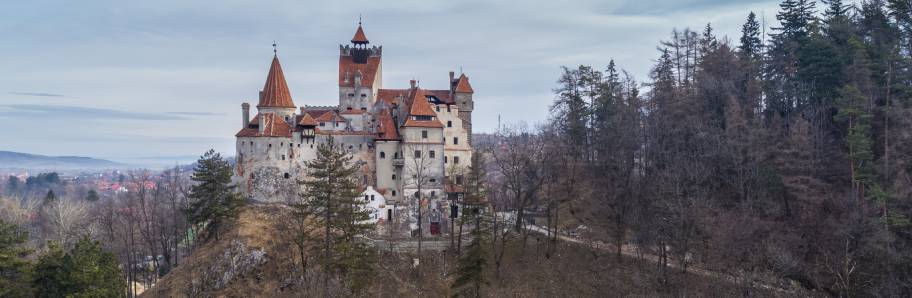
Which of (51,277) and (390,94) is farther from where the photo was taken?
(390,94)

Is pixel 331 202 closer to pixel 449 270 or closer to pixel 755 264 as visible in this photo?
pixel 449 270

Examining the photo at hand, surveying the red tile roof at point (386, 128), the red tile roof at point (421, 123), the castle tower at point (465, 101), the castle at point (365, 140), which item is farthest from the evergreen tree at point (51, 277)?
the castle tower at point (465, 101)

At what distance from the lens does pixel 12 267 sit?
117 ft

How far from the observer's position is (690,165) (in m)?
51.3

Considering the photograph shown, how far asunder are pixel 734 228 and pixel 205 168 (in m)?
43.3

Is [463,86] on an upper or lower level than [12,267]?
upper

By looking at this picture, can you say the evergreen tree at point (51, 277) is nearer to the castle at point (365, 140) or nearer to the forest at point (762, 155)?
the castle at point (365, 140)

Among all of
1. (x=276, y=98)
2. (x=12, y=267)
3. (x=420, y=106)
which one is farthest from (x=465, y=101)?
(x=12, y=267)

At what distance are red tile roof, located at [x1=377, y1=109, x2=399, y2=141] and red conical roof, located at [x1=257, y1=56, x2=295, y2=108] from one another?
847 centimetres

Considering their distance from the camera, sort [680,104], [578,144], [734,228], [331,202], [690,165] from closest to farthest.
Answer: [331,202], [734,228], [690,165], [680,104], [578,144]

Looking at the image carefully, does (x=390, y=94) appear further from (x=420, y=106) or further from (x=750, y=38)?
(x=750, y=38)

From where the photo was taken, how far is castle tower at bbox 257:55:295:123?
57156 millimetres

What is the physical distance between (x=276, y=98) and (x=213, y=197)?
36.3ft

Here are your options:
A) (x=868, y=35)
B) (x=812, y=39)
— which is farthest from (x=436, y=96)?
(x=868, y=35)
